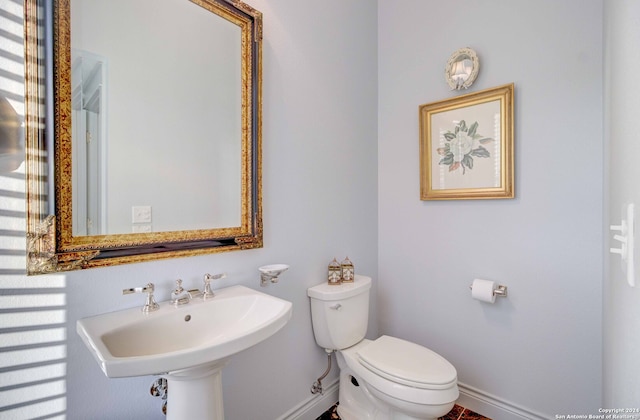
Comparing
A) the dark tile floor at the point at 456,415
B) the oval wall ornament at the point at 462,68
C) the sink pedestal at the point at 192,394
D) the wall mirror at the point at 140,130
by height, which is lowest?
the dark tile floor at the point at 456,415

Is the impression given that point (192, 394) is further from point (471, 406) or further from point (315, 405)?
point (471, 406)

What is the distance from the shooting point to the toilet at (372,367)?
1.29 metres

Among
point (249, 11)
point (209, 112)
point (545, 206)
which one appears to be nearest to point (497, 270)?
point (545, 206)

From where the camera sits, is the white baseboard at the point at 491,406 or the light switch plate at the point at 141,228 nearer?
the light switch plate at the point at 141,228

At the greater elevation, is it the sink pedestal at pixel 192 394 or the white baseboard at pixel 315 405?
the sink pedestal at pixel 192 394

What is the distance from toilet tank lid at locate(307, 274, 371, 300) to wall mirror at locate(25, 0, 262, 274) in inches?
19.2

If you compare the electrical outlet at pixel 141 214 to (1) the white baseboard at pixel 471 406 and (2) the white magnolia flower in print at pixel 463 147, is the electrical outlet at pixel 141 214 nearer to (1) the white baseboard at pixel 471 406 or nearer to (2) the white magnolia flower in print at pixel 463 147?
(1) the white baseboard at pixel 471 406

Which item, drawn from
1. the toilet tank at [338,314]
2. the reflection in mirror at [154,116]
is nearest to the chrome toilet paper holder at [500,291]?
the toilet tank at [338,314]

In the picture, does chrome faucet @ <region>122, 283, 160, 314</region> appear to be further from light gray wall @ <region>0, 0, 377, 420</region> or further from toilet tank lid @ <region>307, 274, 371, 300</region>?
toilet tank lid @ <region>307, 274, 371, 300</region>

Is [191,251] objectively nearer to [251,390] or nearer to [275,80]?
[251,390]

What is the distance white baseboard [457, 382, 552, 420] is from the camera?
62.8 inches

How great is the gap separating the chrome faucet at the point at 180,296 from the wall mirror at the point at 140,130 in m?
0.12

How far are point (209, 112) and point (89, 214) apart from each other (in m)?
0.60

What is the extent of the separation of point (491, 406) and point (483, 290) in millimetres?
691
